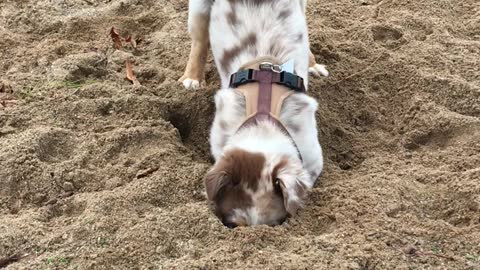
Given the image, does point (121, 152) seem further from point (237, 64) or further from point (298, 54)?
point (298, 54)

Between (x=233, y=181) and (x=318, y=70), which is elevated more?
(x=233, y=181)

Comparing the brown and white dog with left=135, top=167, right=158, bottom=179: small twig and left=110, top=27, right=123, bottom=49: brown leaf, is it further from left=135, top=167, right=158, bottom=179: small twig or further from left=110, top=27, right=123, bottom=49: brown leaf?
left=110, top=27, right=123, bottom=49: brown leaf

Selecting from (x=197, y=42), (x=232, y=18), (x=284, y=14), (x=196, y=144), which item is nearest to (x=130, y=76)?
(x=197, y=42)

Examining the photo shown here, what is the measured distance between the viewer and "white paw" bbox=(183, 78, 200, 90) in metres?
5.52

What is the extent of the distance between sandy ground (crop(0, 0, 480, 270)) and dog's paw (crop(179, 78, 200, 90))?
0.06m

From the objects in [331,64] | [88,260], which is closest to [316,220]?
[88,260]

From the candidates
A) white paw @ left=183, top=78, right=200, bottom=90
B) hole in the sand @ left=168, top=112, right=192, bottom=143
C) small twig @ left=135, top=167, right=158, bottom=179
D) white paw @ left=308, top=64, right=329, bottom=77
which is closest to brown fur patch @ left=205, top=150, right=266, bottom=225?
small twig @ left=135, top=167, right=158, bottom=179

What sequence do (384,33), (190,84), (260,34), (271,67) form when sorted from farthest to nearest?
(384,33)
(190,84)
(260,34)
(271,67)

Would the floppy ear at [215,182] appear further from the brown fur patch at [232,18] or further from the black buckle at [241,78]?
the brown fur patch at [232,18]

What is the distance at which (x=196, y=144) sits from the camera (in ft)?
16.8

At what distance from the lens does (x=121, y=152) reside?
4746 millimetres

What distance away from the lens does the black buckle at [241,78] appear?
451cm

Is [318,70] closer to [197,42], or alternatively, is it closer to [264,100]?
[197,42]

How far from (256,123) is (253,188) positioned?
0.46m
